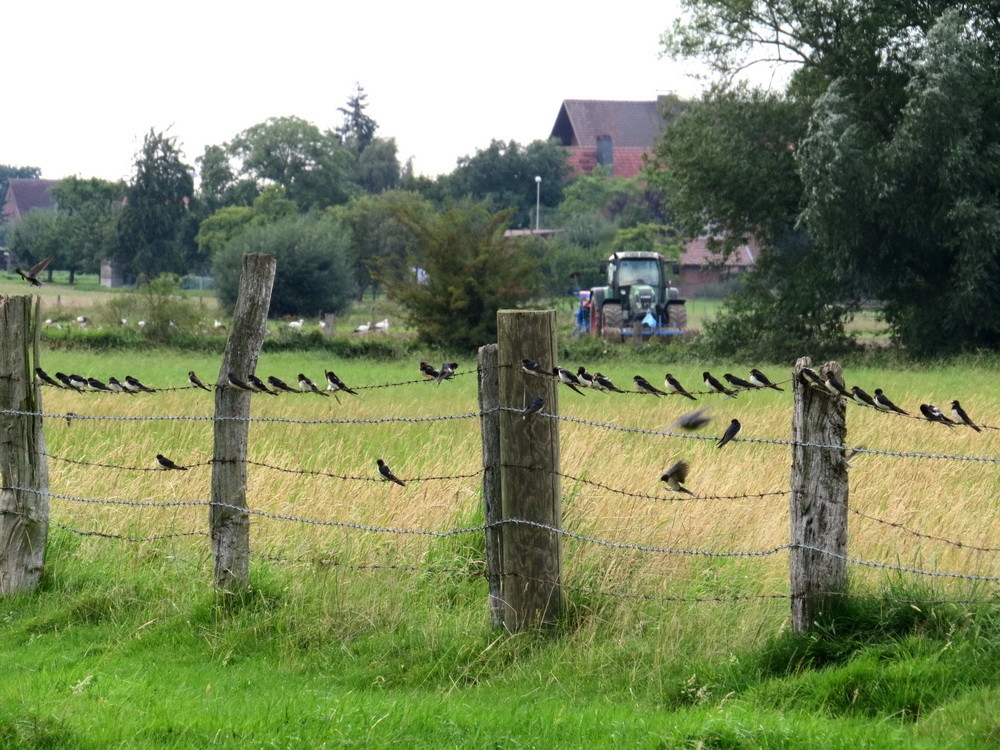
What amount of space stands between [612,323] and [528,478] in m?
31.3

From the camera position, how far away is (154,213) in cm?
7119

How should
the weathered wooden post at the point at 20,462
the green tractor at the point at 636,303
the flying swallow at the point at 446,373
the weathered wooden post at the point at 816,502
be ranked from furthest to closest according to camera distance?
the green tractor at the point at 636,303, the flying swallow at the point at 446,373, the weathered wooden post at the point at 20,462, the weathered wooden post at the point at 816,502

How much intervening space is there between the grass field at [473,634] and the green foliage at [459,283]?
2621cm

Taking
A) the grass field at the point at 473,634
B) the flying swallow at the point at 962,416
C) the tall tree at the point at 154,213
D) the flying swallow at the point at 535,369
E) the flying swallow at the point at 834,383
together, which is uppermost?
the tall tree at the point at 154,213

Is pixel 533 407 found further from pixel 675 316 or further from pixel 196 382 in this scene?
pixel 675 316

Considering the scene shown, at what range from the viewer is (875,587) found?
5.53 meters

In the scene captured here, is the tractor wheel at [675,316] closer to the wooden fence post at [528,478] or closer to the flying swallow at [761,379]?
the flying swallow at [761,379]

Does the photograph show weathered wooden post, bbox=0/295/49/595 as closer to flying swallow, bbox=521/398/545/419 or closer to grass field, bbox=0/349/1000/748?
grass field, bbox=0/349/1000/748

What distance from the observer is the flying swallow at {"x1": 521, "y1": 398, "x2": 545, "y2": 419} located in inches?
216

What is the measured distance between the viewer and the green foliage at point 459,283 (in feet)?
117

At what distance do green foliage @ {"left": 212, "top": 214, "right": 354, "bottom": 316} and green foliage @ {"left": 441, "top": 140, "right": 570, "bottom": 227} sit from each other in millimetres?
29505

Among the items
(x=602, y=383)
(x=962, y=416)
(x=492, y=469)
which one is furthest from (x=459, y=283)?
(x=492, y=469)

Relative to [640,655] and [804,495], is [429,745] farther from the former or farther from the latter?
[804,495]

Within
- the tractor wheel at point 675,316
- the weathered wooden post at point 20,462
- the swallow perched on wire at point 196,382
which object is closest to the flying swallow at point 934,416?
the swallow perched on wire at point 196,382
